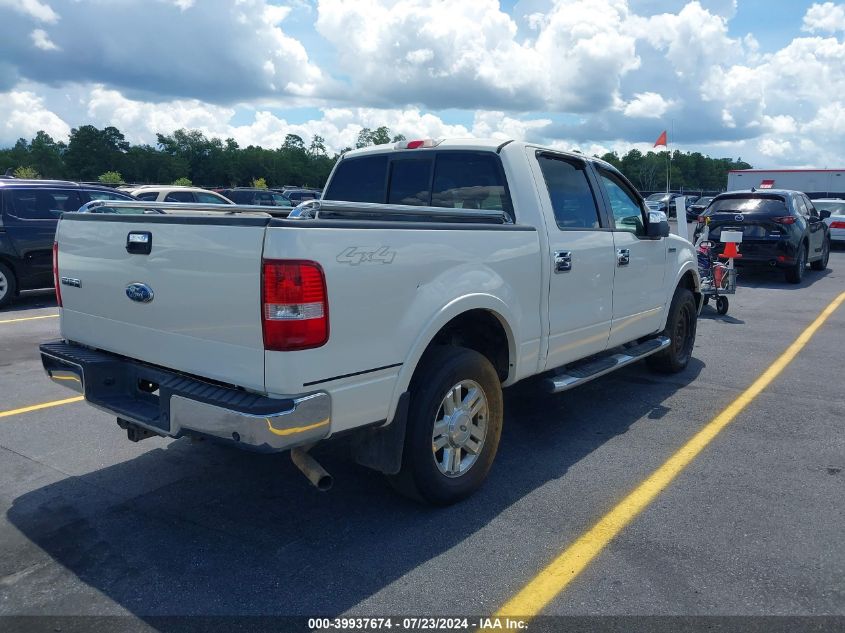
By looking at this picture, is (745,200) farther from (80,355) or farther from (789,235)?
(80,355)

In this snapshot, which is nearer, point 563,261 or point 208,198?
point 563,261

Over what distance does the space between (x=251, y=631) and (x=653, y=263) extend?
14.0 ft

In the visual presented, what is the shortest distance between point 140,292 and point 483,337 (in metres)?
1.96

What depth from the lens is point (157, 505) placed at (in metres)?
3.82

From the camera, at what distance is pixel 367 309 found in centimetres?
310

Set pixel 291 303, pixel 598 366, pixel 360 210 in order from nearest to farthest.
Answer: pixel 291 303
pixel 360 210
pixel 598 366

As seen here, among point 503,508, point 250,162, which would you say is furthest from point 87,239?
point 250,162

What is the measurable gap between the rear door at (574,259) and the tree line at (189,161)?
2228 inches

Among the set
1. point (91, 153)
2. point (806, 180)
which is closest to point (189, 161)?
point (91, 153)

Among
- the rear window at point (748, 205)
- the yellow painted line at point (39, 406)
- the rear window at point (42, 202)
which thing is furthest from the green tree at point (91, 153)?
the yellow painted line at point (39, 406)

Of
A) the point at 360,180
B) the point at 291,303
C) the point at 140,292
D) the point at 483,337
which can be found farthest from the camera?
the point at 360,180

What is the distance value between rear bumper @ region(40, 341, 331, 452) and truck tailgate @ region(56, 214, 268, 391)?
67mm

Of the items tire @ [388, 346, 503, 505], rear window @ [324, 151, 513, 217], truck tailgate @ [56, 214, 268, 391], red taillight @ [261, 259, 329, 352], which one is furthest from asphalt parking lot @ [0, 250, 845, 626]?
rear window @ [324, 151, 513, 217]

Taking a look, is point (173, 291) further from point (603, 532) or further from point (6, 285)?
point (6, 285)
